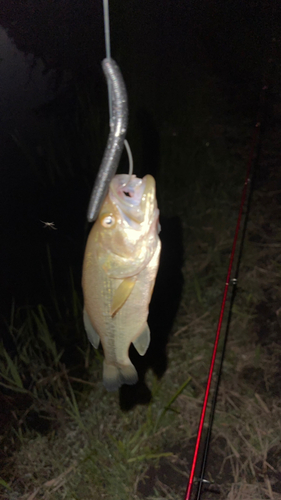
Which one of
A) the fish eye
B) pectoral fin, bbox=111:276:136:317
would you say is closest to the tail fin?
pectoral fin, bbox=111:276:136:317

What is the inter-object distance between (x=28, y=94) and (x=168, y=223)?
1.23 m

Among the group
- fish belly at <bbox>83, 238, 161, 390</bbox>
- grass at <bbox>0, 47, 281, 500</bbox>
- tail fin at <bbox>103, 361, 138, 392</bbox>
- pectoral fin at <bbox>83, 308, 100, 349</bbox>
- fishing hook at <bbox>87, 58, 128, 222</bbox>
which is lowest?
grass at <bbox>0, 47, 281, 500</bbox>

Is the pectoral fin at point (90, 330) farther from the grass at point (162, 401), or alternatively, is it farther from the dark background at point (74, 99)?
the grass at point (162, 401)

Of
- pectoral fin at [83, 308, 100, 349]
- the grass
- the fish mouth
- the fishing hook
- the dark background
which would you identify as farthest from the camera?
the grass

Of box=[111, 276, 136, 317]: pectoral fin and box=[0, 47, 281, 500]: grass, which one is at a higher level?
box=[111, 276, 136, 317]: pectoral fin

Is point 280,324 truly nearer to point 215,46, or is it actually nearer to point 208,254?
point 208,254

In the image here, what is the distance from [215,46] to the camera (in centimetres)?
154

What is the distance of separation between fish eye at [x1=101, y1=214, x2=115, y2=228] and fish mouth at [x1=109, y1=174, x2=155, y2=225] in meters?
0.02

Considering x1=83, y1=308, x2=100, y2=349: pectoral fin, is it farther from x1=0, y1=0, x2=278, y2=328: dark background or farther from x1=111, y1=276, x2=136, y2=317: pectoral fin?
Answer: x1=0, y1=0, x2=278, y2=328: dark background

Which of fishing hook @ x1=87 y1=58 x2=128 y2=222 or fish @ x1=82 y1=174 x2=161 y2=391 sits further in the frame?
fish @ x1=82 y1=174 x2=161 y2=391

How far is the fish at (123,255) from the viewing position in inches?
Answer: 24.2

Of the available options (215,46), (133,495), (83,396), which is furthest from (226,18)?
(133,495)

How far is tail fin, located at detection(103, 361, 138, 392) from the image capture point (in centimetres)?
78

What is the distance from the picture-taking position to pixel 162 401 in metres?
1.61
